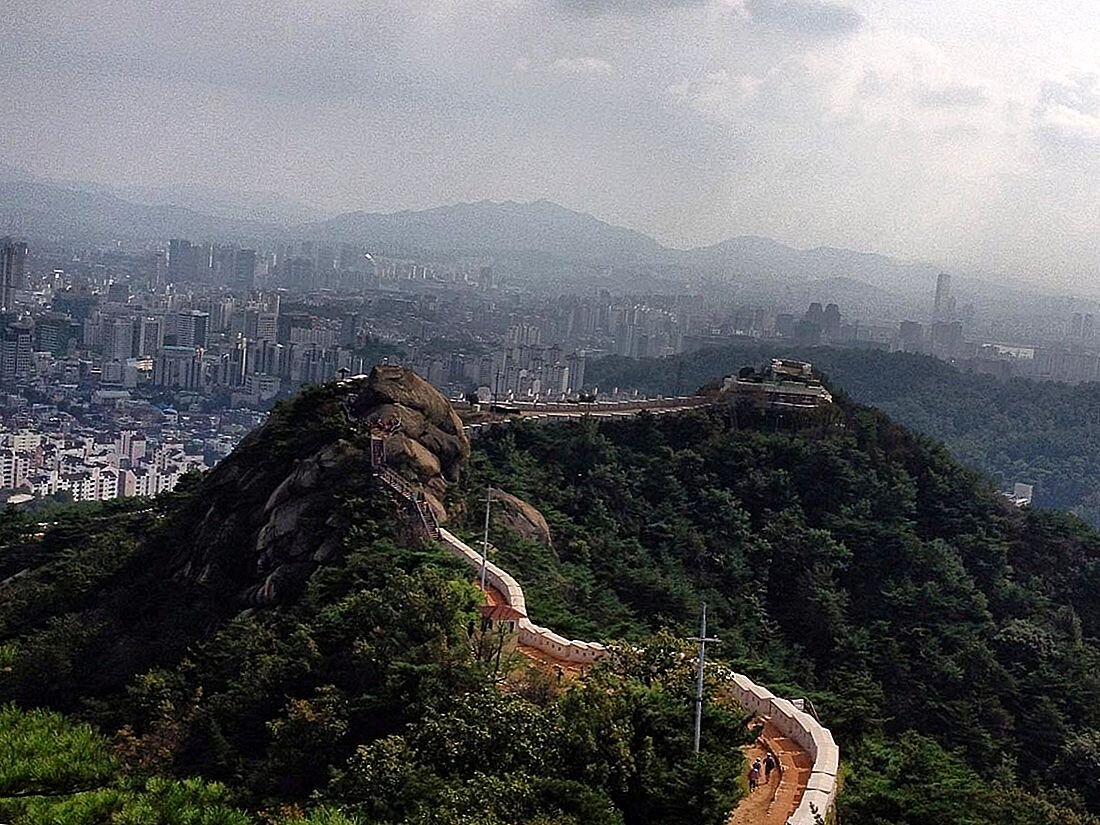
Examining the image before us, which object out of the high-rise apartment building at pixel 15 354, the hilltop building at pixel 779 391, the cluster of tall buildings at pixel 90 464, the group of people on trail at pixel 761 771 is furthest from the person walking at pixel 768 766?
the high-rise apartment building at pixel 15 354

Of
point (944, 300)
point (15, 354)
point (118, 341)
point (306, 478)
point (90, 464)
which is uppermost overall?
point (944, 300)

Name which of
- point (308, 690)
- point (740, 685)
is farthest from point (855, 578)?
point (308, 690)

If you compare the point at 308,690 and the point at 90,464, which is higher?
the point at 308,690

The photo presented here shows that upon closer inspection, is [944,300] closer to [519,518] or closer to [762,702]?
[519,518]

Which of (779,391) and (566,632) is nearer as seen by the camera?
(566,632)

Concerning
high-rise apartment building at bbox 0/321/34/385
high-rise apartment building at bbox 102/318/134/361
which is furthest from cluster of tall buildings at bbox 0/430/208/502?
high-rise apartment building at bbox 102/318/134/361

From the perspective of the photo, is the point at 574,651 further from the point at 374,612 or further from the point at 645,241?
the point at 645,241
